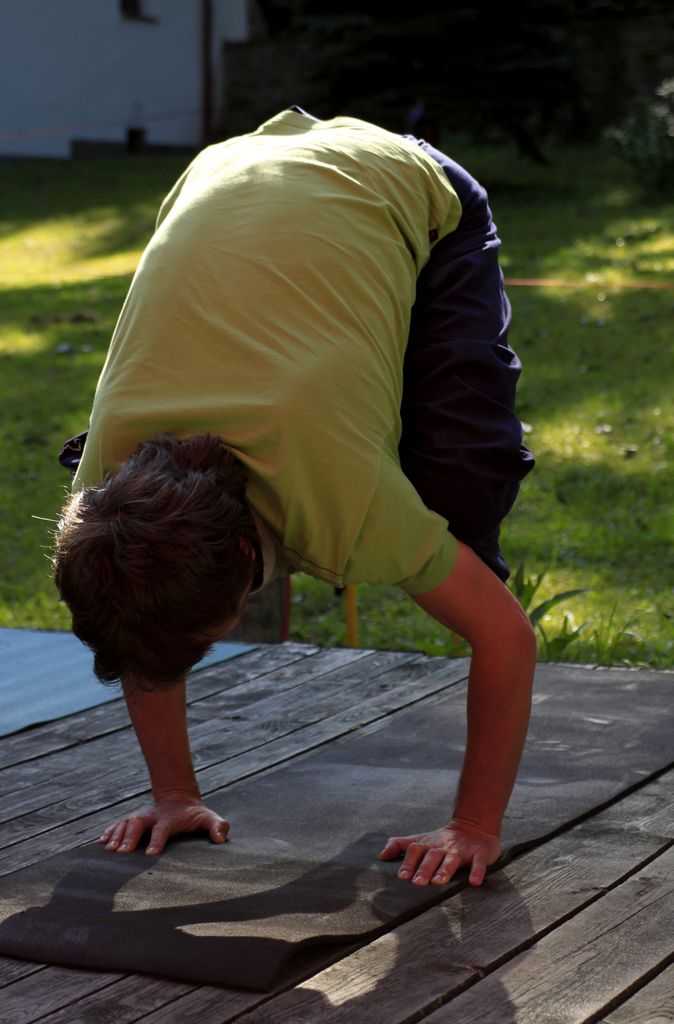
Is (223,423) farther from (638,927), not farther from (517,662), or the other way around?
(638,927)

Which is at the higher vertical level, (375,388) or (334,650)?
(375,388)

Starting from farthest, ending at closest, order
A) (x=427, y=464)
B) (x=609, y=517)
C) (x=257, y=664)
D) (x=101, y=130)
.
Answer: (x=101, y=130), (x=609, y=517), (x=257, y=664), (x=427, y=464)

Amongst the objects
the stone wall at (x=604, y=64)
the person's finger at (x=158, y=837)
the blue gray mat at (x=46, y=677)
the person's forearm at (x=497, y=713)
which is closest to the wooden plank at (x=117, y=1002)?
the person's finger at (x=158, y=837)

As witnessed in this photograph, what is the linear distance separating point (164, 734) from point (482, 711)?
1.96ft

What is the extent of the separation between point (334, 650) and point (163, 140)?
1380 centimetres

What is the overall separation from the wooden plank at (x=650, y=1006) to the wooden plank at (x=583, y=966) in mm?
18

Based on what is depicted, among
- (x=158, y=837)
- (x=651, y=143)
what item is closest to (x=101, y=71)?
(x=651, y=143)

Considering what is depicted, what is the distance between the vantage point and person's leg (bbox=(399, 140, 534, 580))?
239 centimetres

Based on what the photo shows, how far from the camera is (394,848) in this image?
2.52 meters

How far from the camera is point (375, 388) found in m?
2.15

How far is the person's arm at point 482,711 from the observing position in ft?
7.54

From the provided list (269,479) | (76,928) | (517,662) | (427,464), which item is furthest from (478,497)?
(76,928)

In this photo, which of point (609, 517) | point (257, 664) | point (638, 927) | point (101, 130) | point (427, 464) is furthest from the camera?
point (101, 130)

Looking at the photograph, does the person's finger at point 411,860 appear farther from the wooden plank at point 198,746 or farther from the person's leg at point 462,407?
the wooden plank at point 198,746
